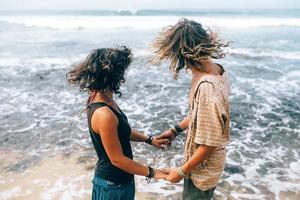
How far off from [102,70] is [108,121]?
0.41m

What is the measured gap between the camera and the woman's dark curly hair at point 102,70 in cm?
297

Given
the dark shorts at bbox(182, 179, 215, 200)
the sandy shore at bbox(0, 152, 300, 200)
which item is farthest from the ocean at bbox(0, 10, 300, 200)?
the dark shorts at bbox(182, 179, 215, 200)

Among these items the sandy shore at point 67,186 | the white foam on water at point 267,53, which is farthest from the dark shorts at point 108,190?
the white foam on water at point 267,53

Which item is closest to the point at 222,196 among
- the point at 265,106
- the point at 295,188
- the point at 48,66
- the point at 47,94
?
the point at 295,188

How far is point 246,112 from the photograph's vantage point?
376 inches

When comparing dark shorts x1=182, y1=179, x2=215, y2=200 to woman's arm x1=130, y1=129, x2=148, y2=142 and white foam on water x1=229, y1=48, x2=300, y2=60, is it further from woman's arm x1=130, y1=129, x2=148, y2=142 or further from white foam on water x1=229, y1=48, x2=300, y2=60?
white foam on water x1=229, y1=48, x2=300, y2=60

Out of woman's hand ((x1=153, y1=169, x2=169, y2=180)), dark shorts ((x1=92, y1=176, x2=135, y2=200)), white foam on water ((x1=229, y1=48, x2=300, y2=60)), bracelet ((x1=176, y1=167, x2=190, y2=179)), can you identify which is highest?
bracelet ((x1=176, y1=167, x2=190, y2=179))

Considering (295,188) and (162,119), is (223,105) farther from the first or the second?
(162,119)

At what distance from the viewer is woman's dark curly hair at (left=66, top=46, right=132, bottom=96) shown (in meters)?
2.97

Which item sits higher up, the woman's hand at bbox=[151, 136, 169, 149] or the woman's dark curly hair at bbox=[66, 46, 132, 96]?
the woman's dark curly hair at bbox=[66, 46, 132, 96]

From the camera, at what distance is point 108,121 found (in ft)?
9.27

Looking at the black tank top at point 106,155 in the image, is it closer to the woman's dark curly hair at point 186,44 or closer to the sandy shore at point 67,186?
the woman's dark curly hair at point 186,44

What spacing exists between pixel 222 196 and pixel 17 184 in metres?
3.12

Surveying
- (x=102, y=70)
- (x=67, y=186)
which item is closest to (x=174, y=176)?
(x=102, y=70)
